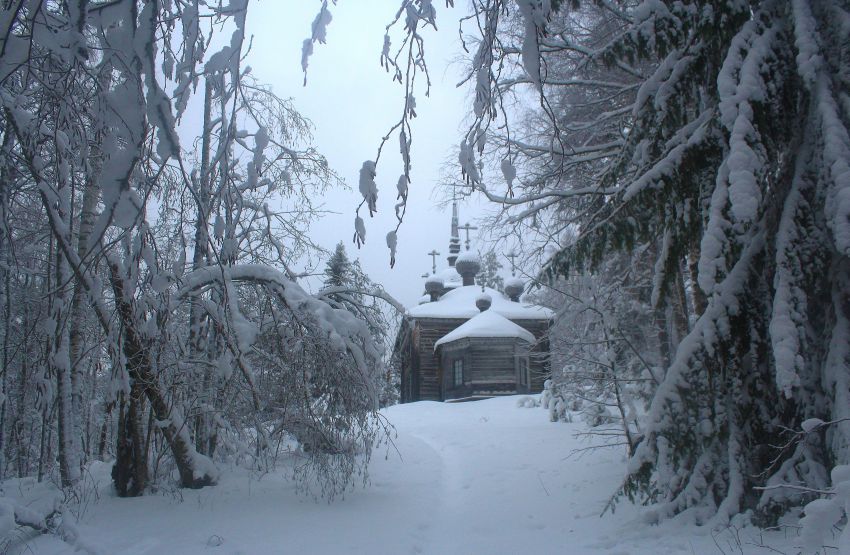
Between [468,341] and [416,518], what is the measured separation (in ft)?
62.9

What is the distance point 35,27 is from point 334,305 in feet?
24.9

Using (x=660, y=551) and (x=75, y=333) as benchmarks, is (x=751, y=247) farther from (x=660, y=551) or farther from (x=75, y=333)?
(x=75, y=333)

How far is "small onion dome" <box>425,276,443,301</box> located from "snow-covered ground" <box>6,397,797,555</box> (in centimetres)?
2226

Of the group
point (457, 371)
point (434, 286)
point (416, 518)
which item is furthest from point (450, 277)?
point (416, 518)

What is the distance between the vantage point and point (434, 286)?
109ft

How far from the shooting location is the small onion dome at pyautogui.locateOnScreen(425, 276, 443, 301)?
109ft

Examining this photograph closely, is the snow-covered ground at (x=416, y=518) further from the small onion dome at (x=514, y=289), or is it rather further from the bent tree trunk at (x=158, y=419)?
the small onion dome at (x=514, y=289)

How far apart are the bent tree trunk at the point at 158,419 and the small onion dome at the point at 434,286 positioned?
83.3 feet

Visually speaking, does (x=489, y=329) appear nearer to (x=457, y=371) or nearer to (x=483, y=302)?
(x=483, y=302)

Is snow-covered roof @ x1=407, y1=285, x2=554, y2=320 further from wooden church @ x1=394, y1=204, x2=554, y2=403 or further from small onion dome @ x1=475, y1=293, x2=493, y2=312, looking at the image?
small onion dome @ x1=475, y1=293, x2=493, y2=312

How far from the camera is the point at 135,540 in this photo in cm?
593

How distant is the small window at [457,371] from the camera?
91.6 feet

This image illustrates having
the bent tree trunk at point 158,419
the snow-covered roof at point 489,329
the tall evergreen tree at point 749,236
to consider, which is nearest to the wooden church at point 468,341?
the snow-covered roof at point 489,329

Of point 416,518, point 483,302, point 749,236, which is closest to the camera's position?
point 749,236
